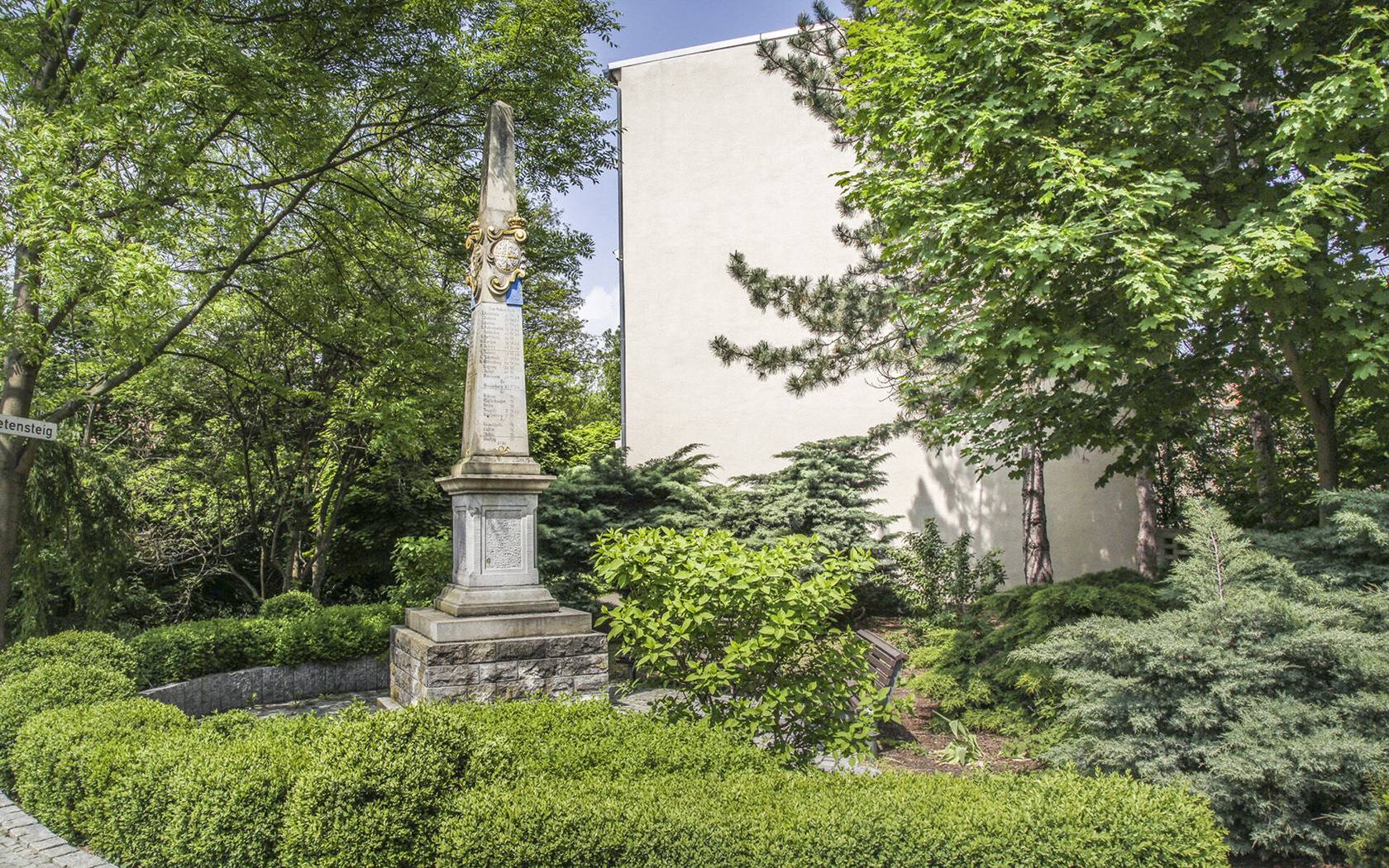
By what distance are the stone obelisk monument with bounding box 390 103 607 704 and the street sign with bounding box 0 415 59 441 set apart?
302cm

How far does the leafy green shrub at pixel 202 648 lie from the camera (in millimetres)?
8023

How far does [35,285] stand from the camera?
716cm

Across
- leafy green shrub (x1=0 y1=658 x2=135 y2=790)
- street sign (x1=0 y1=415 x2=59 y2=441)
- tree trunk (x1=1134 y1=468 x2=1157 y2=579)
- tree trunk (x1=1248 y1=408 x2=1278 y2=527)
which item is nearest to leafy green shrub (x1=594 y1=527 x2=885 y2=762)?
leafy green shrub (x1=0 y1=658 x2=135 y2=790)

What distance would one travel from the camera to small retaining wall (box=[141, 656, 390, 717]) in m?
8.06

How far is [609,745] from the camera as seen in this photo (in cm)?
392

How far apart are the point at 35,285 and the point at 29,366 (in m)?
0.80

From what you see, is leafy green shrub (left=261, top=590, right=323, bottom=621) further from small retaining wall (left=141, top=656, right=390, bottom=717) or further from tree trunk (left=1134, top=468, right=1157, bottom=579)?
tree trunk (left=1134, top=468, right=1157, bottom=579)

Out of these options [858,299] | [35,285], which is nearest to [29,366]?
[35,285]

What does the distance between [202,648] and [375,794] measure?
659cm

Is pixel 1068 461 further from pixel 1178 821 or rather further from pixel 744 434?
pixel 1178 821

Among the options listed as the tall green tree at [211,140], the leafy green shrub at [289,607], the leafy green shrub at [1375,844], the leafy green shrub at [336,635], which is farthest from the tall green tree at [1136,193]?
the leafy green shrub at [289,607]

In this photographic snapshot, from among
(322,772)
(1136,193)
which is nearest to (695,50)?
(1136,193)

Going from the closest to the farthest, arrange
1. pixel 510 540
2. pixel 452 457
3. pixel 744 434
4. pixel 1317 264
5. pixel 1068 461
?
pixel 1317 264 < pixel 510 540 < pixel 452 457 < pixel 1068 461 < pixel 744 434

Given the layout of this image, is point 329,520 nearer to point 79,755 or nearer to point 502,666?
point 502,666
